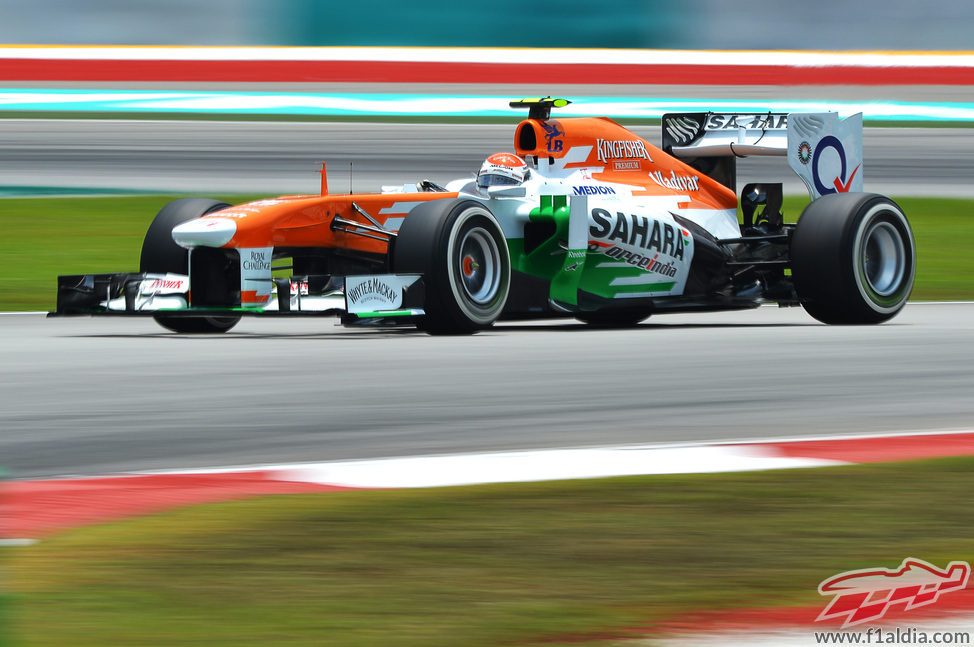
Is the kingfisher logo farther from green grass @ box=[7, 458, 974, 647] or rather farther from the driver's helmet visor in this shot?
the driver's helmet visor

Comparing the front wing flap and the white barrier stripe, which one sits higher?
the white barrier stripe

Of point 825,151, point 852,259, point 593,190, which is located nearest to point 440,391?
point 593,190

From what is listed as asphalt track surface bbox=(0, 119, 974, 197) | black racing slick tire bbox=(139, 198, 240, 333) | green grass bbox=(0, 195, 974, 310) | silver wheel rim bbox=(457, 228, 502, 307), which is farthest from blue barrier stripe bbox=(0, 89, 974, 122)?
silver wheel rim bbox=(457, 228, 502, 307)

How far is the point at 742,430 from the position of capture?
702cm

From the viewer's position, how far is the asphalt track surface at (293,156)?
25547 millimetres

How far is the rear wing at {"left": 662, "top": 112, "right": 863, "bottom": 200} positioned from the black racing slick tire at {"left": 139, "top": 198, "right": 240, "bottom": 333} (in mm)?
4271

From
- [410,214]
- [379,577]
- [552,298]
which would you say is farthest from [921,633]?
[552,298]

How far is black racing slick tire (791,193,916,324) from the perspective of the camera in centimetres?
1220

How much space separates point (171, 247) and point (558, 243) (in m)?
2.80

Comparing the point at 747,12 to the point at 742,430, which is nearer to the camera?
the point at 742,430

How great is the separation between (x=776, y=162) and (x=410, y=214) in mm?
19083

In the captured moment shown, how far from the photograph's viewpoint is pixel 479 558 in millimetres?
4637

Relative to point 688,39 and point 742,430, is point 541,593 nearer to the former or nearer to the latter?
point 742,430

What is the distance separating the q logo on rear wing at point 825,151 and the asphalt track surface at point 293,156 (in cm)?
1127
